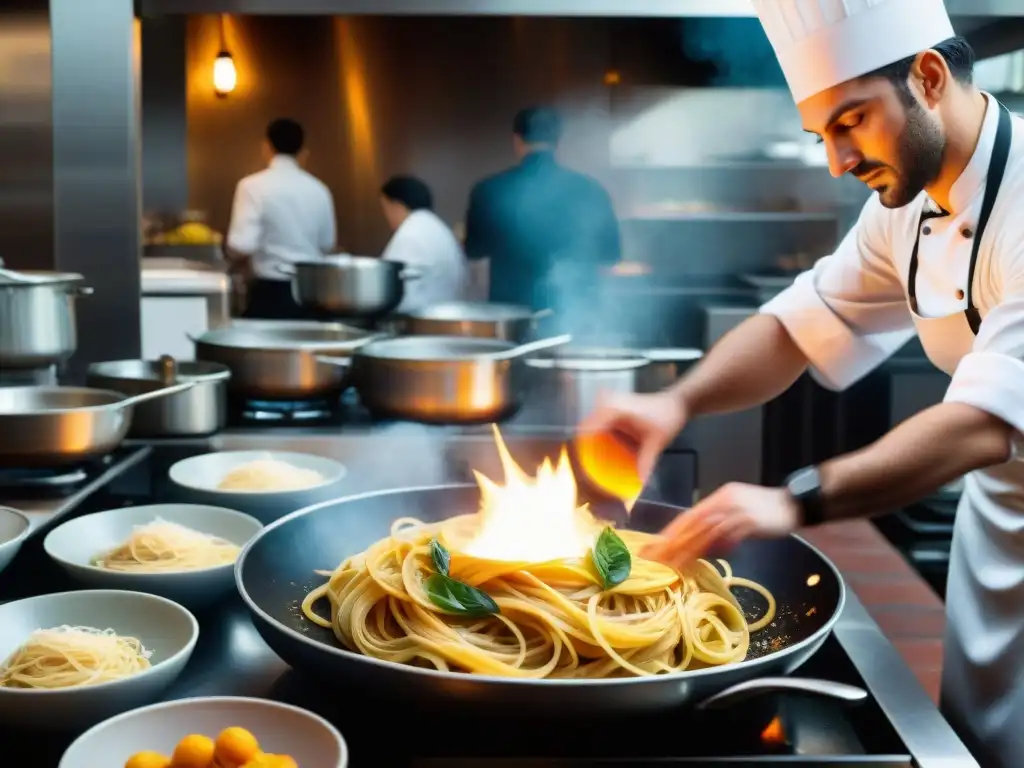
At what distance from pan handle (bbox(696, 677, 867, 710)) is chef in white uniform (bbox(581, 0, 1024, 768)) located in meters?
0.21

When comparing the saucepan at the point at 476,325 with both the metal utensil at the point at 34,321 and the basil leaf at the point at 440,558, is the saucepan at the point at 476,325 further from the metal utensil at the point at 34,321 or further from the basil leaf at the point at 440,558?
the basil leaf at the point at 440,558

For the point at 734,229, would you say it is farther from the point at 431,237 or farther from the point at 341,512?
the point at 341,512

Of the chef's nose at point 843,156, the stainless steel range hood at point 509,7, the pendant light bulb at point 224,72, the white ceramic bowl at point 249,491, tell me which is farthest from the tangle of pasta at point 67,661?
the pendant light bulb at point 224,72

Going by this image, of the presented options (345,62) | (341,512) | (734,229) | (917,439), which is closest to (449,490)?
(341,512)

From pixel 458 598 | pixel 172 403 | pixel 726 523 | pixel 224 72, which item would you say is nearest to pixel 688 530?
pixel 726 523

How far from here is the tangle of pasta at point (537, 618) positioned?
1.18m

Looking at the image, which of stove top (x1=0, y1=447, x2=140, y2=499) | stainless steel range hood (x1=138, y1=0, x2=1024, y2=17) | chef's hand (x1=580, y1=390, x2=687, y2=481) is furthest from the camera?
stainless steel range hood (x1=138, y1=0, x2=1024, y2=17)

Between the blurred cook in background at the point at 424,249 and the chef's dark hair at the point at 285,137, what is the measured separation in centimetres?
80

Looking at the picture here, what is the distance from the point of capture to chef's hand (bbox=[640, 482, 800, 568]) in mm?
1199

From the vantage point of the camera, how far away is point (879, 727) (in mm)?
1115

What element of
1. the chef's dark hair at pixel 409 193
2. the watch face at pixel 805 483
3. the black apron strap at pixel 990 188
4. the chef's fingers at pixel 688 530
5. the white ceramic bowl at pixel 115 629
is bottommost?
the white ceramic bowl at pixel 115 629

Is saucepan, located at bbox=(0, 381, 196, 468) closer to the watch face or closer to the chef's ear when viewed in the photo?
the watch face

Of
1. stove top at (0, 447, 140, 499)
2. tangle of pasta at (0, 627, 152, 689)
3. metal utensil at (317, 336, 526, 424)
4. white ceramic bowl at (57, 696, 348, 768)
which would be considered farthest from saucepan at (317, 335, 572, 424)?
→ white ceramic bowl at (57, 696, 348, 768)

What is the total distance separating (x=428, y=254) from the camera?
225 inches
